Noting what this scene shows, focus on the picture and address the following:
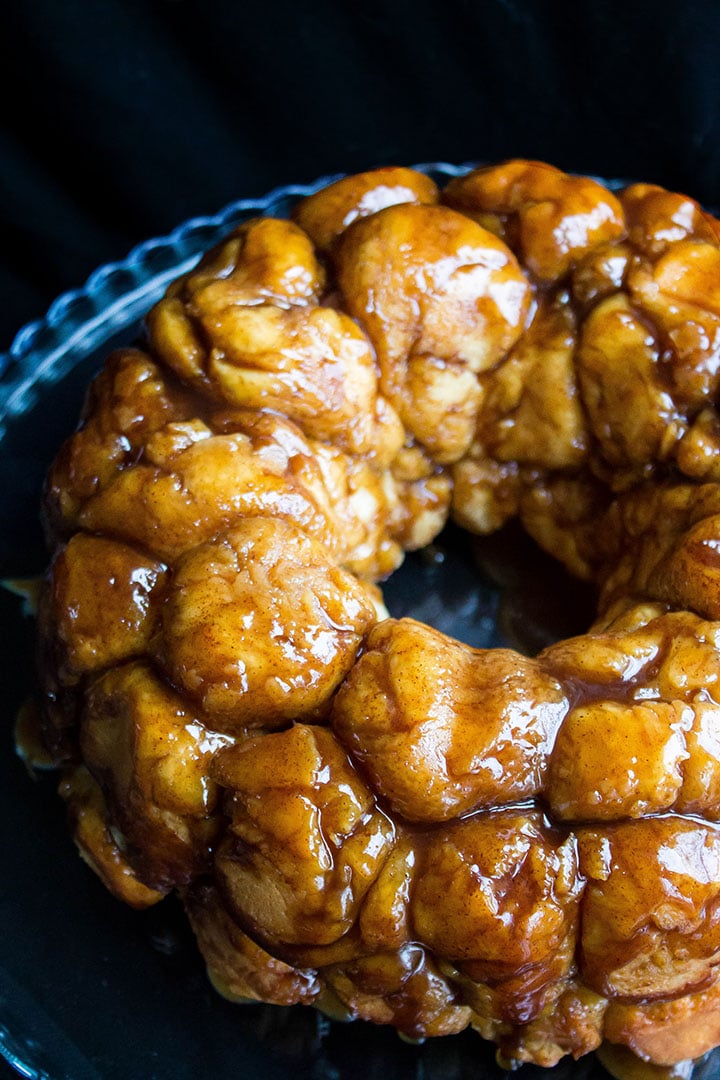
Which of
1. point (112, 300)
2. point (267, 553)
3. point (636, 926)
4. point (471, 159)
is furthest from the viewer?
point (471, 159)

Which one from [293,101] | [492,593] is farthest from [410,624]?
[293,101]

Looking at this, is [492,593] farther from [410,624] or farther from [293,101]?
[293,101]

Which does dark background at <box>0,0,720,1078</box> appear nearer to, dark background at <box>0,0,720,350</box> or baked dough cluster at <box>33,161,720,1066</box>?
dark background at <box>0,0,720,350</box>

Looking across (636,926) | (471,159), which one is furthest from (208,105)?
(636,926)

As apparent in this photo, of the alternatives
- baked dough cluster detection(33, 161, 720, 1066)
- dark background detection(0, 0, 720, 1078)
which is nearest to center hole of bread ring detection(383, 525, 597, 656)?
baked dough cluster detection(33, 161, 720, 1066)

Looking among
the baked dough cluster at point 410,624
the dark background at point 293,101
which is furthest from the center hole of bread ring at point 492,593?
the dark background at point 293,101

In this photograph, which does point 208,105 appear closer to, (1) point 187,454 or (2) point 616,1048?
(1) point 187,454

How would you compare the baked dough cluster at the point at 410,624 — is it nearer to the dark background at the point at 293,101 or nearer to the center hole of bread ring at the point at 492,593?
the center hole of bread ring at the point at 492,593
